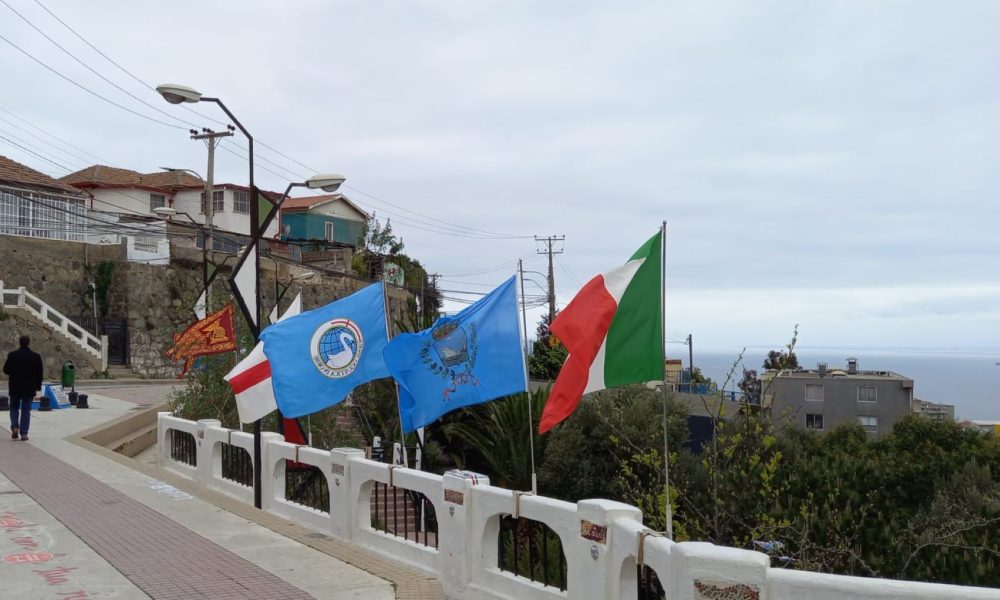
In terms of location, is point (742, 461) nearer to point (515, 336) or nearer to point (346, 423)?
point (515, 336)

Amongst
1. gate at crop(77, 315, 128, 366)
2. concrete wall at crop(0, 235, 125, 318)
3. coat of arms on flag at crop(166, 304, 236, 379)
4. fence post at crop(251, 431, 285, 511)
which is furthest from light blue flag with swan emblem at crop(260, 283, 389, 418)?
gate at crop(77, 315, 128, 366)

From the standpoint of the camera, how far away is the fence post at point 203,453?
15070 millimetres

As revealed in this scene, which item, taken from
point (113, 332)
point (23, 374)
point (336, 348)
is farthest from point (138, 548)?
point (113, 332)

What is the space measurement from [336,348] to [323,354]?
0.17 metres

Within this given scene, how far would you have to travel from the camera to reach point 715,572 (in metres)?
5.38

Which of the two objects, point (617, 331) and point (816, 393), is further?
point (816, 393)

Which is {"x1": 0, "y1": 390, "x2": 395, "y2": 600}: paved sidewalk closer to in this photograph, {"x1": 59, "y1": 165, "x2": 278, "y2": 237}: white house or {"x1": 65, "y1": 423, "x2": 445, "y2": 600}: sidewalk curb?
{"x1": 65, "y1": 423, "x2": 445, "y2": 600}: sidewalk curb

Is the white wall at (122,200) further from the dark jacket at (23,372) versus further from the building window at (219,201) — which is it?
the dark jacket at (23,372)

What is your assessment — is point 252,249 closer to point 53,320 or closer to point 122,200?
point 53,320

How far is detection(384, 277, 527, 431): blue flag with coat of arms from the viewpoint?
33.4 ft

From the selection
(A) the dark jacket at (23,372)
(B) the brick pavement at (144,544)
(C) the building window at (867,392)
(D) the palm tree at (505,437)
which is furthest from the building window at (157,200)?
(B) the brick pavement at (144,544)

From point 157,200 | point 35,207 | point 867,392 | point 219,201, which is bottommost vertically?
point 867,392

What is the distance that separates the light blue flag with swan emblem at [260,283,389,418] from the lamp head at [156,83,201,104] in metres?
3.29

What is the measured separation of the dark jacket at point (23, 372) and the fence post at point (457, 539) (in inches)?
420
